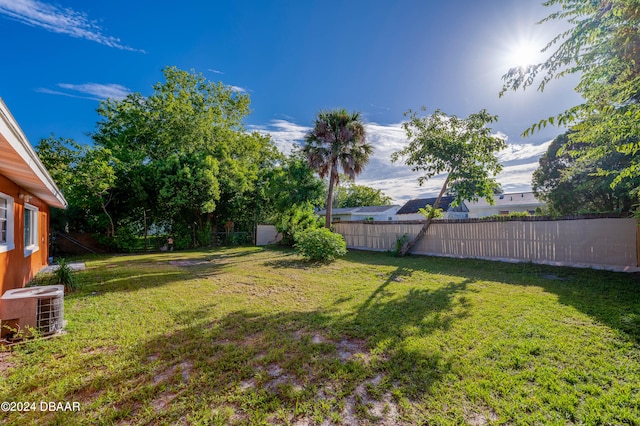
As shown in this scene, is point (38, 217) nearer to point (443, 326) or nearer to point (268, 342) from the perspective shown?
point (268, 342)

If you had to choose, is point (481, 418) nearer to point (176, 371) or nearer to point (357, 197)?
point (176, 371)

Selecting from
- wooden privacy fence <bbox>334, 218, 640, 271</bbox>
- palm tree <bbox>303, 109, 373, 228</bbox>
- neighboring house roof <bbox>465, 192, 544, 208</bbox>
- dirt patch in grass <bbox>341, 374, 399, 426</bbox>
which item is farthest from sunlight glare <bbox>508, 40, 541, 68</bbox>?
neighboring house roof <bbox>465, 192, 544, 208</bbox>

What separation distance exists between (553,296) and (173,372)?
6085 millimetres

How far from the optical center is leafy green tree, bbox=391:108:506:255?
933 cm

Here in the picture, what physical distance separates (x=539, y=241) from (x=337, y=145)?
8477mm

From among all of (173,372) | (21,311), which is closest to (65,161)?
(21,311)

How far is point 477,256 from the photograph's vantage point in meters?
9.54

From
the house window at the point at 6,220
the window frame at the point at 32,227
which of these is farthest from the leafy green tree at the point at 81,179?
the house window at the point at 6,220

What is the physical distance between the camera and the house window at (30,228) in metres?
6.59

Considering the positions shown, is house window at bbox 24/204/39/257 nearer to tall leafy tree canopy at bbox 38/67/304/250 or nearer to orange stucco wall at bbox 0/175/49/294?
orange stucco wall at bbox 0/175/49/294

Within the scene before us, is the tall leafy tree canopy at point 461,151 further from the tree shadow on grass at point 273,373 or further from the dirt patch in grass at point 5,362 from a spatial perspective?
the dirt patch in grass at point 5,362

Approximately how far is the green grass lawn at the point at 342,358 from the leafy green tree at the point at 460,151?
4.54 m

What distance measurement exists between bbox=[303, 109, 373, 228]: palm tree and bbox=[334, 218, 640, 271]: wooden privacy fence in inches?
139

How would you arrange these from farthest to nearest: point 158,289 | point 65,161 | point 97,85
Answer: point 97,85 < point 65,161 < point 158,289
